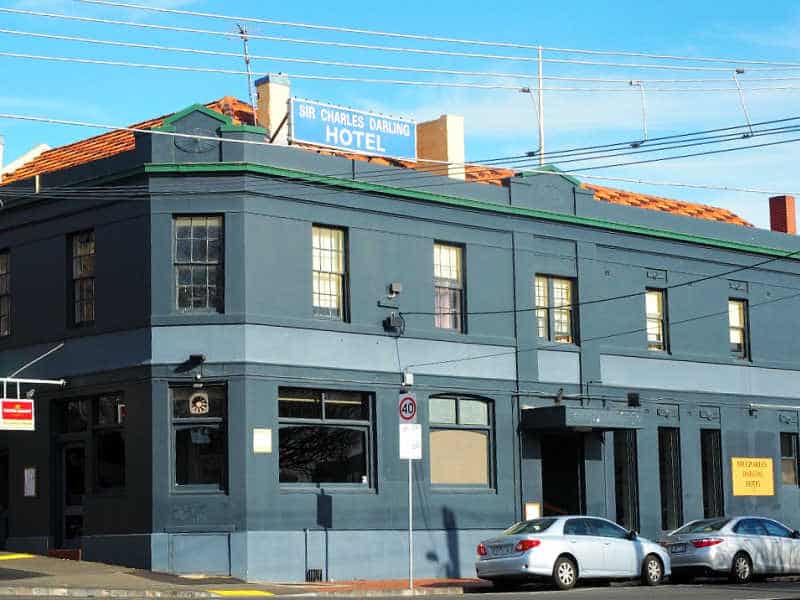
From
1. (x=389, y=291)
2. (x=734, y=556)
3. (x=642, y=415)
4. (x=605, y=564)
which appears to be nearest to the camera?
(x=605, y=564)

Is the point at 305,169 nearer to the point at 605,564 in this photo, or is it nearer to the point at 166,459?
the point at 166,459

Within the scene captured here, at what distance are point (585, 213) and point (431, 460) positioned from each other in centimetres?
762

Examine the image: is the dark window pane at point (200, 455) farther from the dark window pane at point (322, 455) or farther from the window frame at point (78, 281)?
the window frame at point (78, 281)

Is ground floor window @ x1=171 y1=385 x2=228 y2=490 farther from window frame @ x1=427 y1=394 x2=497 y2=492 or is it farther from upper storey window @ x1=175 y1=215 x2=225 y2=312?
window frame @ x1=427 y1=394 x2=497 y2=492

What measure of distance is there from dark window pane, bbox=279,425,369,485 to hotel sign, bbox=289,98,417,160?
6083 millimetres

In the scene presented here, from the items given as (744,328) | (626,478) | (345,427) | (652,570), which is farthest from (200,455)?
(744,328)

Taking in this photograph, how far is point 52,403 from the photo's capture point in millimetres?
30062

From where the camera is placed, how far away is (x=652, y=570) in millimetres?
27453

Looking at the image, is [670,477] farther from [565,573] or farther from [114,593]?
[114,593]

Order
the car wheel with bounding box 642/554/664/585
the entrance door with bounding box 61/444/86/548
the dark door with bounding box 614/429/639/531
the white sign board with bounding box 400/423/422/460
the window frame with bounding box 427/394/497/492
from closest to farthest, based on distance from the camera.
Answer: the white sign board with bounding box 400/423/422/460 < the car wheel with bounding box 642/554/664/585 < the entrance door with bounding box 61/444/86/548 < the window frame with bounding box 427/394/497/492 < the dark door with bounding box 614/429/639/531

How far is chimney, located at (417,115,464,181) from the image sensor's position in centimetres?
3378

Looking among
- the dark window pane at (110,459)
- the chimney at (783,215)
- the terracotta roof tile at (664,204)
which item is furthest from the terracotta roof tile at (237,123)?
the dark window pane at (110,459)

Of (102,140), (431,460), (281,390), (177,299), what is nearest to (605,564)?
(431,460)

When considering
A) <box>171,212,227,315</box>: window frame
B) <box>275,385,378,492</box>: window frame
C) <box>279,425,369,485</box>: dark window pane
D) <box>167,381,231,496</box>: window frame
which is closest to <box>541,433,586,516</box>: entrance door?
<box>275,385,378,492</box>: window frame
